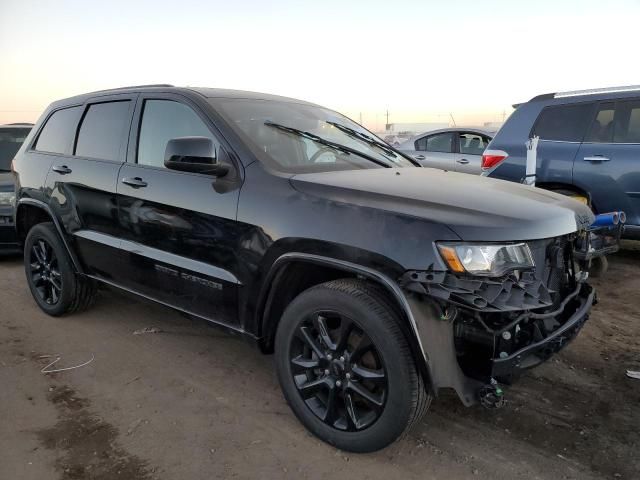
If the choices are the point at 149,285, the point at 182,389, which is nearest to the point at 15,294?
the point at 149,285

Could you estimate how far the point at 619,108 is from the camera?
552 centimetres

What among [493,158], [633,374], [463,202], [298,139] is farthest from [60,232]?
[493,158]

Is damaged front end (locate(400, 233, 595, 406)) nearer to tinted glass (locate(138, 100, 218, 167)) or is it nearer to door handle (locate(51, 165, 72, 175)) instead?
tinted glass (locate(138, 100, 218, 167))

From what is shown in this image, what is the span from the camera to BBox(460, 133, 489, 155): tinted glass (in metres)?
8.65

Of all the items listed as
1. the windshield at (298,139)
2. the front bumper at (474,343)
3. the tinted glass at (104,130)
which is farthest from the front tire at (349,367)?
the tinted glass at (104,130)

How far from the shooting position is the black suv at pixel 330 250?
2242 mm

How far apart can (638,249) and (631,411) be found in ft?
14.7

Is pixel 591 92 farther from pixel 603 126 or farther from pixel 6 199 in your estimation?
pixel 6 199

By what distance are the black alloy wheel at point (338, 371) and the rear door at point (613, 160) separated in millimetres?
4105

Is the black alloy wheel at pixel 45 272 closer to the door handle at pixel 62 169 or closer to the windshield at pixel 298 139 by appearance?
the door handle at pixel 62 169

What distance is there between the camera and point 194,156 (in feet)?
9.28

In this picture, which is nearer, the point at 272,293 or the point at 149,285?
the point at 272,293

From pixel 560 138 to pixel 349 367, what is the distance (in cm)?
446

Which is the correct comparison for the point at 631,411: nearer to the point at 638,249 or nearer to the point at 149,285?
the point at 149,285
